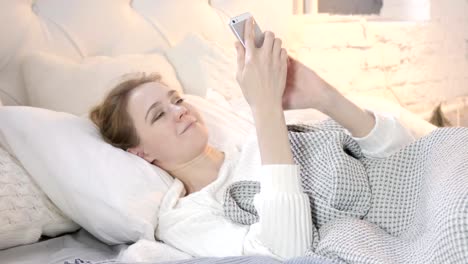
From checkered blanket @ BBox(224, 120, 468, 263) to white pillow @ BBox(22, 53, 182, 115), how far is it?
490 millimetres

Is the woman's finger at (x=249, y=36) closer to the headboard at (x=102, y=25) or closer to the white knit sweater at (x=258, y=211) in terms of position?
the white knit sweater at (x=258, y=211)

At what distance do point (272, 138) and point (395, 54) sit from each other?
4.91 ft

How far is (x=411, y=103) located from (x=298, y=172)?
1.57m

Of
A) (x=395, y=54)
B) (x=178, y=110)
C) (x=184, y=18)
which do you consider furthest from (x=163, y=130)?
(x=395, y=54)

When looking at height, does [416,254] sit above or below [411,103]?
above

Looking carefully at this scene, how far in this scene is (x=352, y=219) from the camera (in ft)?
3.57

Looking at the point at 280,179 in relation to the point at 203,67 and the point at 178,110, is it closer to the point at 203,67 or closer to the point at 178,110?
the point at 178,110

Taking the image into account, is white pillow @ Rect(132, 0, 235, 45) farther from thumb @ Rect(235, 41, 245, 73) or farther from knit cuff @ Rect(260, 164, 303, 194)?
knit cuff @ Rect(260, 164, 303, 194)

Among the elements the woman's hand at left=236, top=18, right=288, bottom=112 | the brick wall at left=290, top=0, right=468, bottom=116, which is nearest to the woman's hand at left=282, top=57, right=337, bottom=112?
the woman's hand at left=236, top=18, right=288, bottom=112

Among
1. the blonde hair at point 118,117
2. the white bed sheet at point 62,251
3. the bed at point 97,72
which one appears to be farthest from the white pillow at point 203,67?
the white bed sheet at point 62,251

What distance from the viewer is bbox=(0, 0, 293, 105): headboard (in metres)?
1.49

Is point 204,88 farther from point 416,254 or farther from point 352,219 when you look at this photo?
point 416,254

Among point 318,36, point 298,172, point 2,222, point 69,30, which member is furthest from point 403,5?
point 2,222

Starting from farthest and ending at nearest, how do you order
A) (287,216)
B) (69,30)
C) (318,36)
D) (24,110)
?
(318,36) → (69,30) → (24,110) → (287,216)
